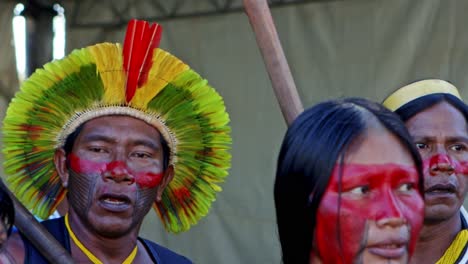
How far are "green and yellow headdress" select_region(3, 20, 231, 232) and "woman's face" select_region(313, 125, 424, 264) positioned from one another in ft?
4.32

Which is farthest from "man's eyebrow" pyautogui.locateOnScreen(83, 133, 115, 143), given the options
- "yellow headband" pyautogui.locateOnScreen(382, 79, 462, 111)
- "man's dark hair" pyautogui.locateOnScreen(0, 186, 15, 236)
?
"yellow headband" pyautogui.locateOnScreen(382, 79, 462, 111)

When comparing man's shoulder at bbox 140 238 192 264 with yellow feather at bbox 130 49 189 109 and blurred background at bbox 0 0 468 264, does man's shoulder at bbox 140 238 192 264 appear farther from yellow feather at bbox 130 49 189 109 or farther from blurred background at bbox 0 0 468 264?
blurred background at bbox 0 0 468 264

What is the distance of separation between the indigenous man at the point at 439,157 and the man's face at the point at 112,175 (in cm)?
84

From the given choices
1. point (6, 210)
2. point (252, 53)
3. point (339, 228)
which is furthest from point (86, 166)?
point (252, 53)

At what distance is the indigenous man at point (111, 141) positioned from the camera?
2.82 metres

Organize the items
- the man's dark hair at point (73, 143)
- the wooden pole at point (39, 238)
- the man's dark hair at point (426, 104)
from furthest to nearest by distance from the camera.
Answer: the man's dark hair at point (73, 143) → the man's dark hair at point (426, 104) → the wooden pole at point (39, 238)

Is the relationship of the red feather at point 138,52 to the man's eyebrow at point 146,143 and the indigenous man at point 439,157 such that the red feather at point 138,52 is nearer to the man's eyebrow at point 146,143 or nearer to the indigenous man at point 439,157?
the man's eyebrow at point 146,143

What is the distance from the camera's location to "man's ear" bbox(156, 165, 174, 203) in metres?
2.97

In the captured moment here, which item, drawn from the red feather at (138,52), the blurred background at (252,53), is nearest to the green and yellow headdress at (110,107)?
the red feather at (138,52)

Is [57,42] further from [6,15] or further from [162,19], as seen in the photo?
[162,19]

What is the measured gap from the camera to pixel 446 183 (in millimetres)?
2795

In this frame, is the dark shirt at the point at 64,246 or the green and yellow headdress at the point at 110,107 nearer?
the dark shirt at the point at 64,246

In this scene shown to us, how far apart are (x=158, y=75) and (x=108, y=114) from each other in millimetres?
217

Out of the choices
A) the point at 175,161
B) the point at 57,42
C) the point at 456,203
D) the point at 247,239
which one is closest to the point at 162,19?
the point at 57,42
